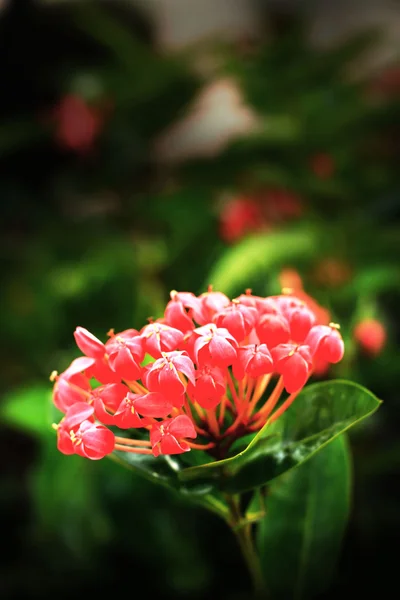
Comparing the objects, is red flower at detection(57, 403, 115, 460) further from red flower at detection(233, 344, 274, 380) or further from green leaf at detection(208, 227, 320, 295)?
green leaf at detection(208, 227, 320, 295)

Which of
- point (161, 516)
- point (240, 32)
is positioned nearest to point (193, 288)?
point (161, 516)

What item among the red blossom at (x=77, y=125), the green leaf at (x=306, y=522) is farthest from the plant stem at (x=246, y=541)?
the red blossom at (x=77, y=125)

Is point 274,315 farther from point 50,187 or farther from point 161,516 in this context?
point 50,187

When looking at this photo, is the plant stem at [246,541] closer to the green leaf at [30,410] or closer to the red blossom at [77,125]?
the green leaf at [30,410]

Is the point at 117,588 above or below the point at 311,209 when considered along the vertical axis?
below

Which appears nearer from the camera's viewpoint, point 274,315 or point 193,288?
point 274,315

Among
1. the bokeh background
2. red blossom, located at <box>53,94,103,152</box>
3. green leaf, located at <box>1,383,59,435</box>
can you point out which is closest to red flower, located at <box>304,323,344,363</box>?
the bokeh background

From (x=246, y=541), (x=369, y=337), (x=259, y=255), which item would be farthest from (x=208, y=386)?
(x=259, y=255)
